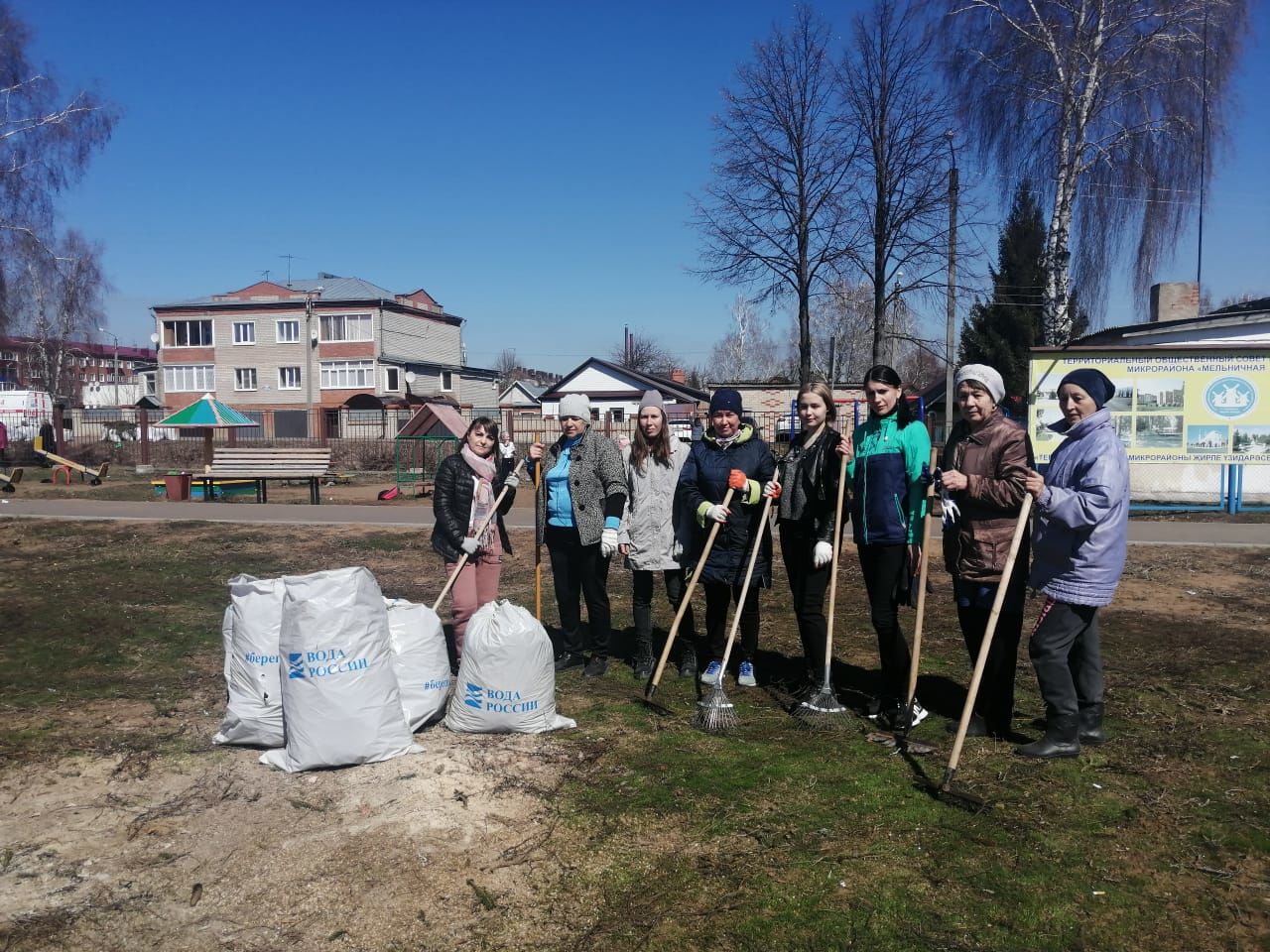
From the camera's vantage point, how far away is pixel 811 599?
509cm

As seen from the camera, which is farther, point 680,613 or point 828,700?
point 680,613

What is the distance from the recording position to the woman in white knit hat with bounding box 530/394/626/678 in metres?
5.64

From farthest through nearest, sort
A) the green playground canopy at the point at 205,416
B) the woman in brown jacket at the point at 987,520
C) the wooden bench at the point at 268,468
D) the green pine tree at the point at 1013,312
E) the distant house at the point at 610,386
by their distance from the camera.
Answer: the distant house at the point at 610,386
the green pine tree at the point at 1013,312
the green playground canopy at the point at 205,416
the wooden bench at the point at 268,468
the woman in brown jacket at the point at 987,520

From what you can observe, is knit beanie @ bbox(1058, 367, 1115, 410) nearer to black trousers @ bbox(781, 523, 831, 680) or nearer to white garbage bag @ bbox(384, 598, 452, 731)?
black trousers @ bbox(781, 523, 831, 680)

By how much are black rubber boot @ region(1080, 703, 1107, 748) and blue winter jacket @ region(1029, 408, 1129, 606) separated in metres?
0.70

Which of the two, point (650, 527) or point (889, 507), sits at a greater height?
point (889, 507)

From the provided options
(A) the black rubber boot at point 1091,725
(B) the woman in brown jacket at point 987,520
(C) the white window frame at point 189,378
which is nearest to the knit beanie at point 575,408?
(B) the woman in brown jacket at point 987,520

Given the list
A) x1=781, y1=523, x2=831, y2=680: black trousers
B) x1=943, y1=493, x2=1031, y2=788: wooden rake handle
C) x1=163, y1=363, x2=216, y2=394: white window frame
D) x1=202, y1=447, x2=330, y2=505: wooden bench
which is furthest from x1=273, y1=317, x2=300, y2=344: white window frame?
x1=943, y1=493, x2=1031, y2=788: wooden rake handle

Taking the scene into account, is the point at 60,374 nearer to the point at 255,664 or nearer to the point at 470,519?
the point at 470,519

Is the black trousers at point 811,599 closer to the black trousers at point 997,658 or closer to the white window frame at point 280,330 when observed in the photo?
the black trousers at point 997,658


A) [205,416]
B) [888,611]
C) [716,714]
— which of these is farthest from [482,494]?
[205,416]

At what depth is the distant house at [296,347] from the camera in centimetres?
4772

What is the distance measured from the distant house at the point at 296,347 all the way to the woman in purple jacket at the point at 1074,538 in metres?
43.8

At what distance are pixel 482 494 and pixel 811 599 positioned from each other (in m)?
2.12
